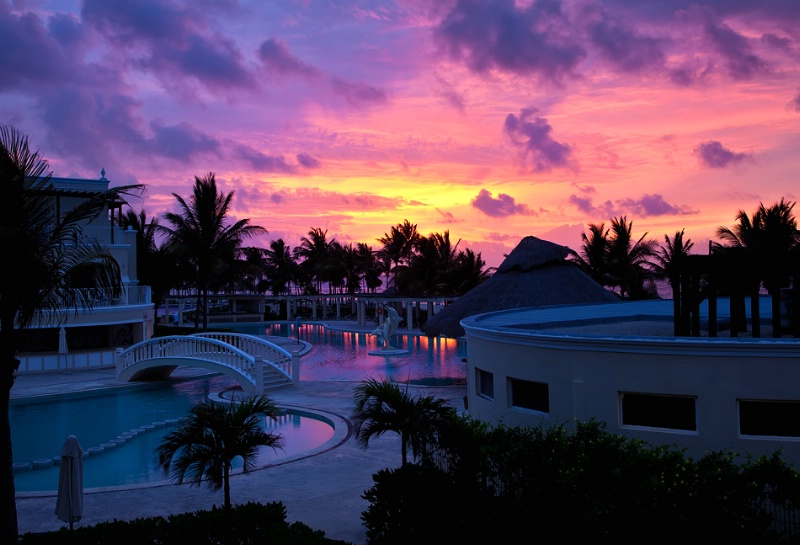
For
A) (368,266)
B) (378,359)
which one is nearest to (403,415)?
(378,359)

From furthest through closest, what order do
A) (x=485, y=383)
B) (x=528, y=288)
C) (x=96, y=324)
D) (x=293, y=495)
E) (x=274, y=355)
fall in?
(x=528, y=288) → (x=96, y=324) → (x=274, y=355) → (x=485, y=383) → (x=293, y=495)

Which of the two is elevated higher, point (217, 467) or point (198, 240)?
point (198, 240)

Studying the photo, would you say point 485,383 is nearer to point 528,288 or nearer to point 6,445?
point 6,445

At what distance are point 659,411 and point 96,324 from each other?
86.4 ft

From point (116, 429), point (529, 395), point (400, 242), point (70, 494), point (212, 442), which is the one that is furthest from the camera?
point (400, 242)

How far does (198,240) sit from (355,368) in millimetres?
14762

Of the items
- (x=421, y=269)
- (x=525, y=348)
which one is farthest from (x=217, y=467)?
(x=421, y=269)

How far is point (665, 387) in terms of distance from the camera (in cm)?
973

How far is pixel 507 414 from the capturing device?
1187 centimetres

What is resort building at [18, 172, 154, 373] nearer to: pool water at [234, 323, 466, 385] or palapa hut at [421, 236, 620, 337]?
pool water at [234, 323, 466, 385]

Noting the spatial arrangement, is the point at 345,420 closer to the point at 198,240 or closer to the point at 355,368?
the point at 355,368

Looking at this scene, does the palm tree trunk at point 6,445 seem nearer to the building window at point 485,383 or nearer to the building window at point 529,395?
the building window at point 529,395

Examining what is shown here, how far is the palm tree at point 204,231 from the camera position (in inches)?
1553

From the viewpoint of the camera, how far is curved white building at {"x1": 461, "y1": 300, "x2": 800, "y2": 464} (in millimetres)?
9258
